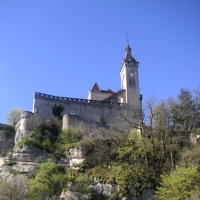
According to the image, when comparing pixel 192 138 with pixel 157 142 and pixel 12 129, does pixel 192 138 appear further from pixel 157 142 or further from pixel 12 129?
pixel 12 129

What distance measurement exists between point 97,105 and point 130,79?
9.93 m

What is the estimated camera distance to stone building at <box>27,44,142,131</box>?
4750 centimetres

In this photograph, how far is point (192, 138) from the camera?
3688cm

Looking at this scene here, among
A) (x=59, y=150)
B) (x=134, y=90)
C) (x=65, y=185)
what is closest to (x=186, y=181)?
(x=65, y=185)

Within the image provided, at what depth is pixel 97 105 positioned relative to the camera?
171 feet

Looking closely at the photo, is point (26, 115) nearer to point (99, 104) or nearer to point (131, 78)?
point (99, 104)

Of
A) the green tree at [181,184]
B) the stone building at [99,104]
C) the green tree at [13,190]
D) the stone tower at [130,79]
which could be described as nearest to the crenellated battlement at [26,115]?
the stone building at [99,104]

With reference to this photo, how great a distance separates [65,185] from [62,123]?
59.8ft

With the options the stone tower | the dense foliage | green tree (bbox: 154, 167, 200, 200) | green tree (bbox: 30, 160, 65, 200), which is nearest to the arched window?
the stone tower

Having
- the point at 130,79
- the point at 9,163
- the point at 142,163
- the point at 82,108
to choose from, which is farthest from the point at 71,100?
the point at 142,163

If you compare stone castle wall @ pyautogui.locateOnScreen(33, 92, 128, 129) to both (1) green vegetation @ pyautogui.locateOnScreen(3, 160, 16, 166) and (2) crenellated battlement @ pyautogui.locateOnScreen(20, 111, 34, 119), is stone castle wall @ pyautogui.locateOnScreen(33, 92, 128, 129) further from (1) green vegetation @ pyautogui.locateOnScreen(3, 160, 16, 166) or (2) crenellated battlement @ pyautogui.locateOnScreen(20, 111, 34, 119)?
(1) green vegetation @ pyautogui.locateOnScreen(3, 160, 16, 166)

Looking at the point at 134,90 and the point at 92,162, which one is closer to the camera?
the point at 92,162

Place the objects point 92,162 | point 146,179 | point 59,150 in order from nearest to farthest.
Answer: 1. point 146,179
2. point 92,162
3. point 59,150

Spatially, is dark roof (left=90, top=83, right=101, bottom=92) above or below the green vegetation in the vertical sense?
above
